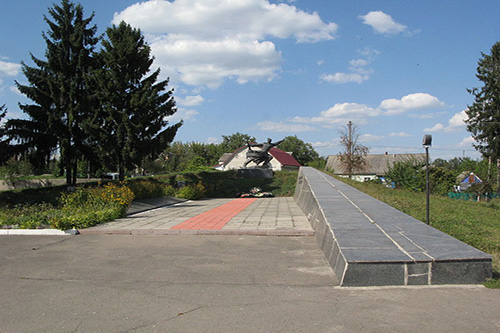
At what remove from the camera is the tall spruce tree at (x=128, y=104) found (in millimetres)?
25484

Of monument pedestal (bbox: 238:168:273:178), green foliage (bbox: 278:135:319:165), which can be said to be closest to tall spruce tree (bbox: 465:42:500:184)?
monument pedestal (bbox: 238:168:273:178)

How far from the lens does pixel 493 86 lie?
39469mm

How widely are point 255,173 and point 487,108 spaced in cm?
2505

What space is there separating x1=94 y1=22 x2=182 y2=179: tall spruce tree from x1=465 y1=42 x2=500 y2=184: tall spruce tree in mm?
29887

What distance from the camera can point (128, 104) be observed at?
2638 centimetres

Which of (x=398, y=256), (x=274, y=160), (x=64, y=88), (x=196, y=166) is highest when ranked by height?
(x=64, y=88)

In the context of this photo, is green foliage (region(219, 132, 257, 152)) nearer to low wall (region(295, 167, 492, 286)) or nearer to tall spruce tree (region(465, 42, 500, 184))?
tall spruce tree (region(465, 42, 500, 184))

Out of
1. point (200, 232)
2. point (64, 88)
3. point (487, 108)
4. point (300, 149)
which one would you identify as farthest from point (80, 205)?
point (300, 149)

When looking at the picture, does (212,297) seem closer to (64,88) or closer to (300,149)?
(64,88)

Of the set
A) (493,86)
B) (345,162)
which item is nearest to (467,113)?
(493,86)

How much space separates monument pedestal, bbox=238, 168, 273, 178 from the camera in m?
30.4

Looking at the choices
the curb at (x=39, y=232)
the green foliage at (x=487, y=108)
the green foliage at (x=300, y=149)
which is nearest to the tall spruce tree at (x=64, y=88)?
the curb at (x=39, y=232)

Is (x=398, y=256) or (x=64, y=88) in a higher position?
(x=64, y=88)

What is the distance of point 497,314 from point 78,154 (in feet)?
84.6
